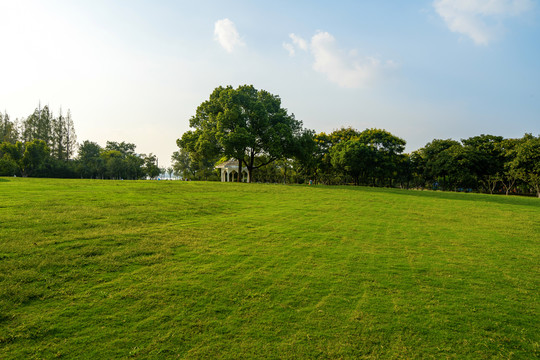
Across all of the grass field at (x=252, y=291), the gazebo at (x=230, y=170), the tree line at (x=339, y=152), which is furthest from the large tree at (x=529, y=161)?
the gazebo at (x=230, y=170)

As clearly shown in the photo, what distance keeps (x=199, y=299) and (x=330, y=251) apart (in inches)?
155

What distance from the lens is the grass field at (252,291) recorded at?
364 centimetres

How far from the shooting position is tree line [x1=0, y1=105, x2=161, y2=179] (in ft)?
145

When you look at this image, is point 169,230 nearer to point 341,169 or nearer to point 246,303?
point 246,303

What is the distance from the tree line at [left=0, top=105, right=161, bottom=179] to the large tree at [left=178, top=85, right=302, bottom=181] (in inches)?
1120

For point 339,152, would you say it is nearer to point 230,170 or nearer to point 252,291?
point 230,170

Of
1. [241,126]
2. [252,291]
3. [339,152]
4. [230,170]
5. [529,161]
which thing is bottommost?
[252,291]

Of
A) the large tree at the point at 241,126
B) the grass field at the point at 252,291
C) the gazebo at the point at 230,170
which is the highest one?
the large tree at the point at 241,126

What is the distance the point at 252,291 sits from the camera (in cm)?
498

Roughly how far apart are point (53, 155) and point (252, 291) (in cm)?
8106

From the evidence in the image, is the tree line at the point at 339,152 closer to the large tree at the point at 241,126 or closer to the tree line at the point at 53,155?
Result: the large tree at the point at 241,126

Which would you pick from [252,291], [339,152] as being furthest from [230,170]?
[252,291]

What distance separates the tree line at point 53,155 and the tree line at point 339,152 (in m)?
20.7

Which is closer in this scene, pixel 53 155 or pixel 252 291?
pixel 252 291
